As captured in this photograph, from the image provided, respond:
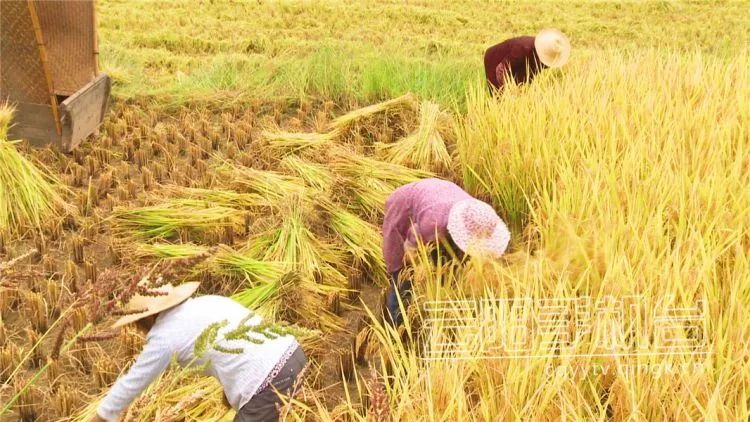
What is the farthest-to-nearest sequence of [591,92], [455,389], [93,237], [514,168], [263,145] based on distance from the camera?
1. [263,145]
2. [591,92]
3. [93,237]
4. [514,168]
5. [455,389]

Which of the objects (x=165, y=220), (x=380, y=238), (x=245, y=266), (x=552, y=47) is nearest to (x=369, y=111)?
(x=552, y=47)

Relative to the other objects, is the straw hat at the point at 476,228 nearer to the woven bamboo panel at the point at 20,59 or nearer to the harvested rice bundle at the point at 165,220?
the harvested rice bundle at the point at 165,220

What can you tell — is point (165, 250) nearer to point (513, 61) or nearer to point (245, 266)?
point (245, 266)

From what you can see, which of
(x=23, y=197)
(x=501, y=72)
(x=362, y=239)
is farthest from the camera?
(x=501, y=72)

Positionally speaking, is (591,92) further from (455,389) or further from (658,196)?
(455,389)

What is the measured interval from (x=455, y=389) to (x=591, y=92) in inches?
109

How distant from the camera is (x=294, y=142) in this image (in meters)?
4.28

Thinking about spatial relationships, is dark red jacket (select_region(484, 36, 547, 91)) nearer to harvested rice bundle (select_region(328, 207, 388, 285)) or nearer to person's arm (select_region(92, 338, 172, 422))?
harvested rice bundle (select_region(328, 207, 388, 285))

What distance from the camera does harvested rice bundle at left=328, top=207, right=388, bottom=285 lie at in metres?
3.14

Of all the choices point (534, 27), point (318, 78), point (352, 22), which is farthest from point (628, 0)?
point (318, 78)

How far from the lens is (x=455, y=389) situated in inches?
59.5

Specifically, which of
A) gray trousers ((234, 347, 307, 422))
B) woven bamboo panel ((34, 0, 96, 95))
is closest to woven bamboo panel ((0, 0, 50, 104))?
Result: woven bamboo panel ((34, 0, 96, 95))

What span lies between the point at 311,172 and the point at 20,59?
204 cm

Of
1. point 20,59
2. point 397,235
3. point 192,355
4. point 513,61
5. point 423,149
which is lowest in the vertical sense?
point 423,149
